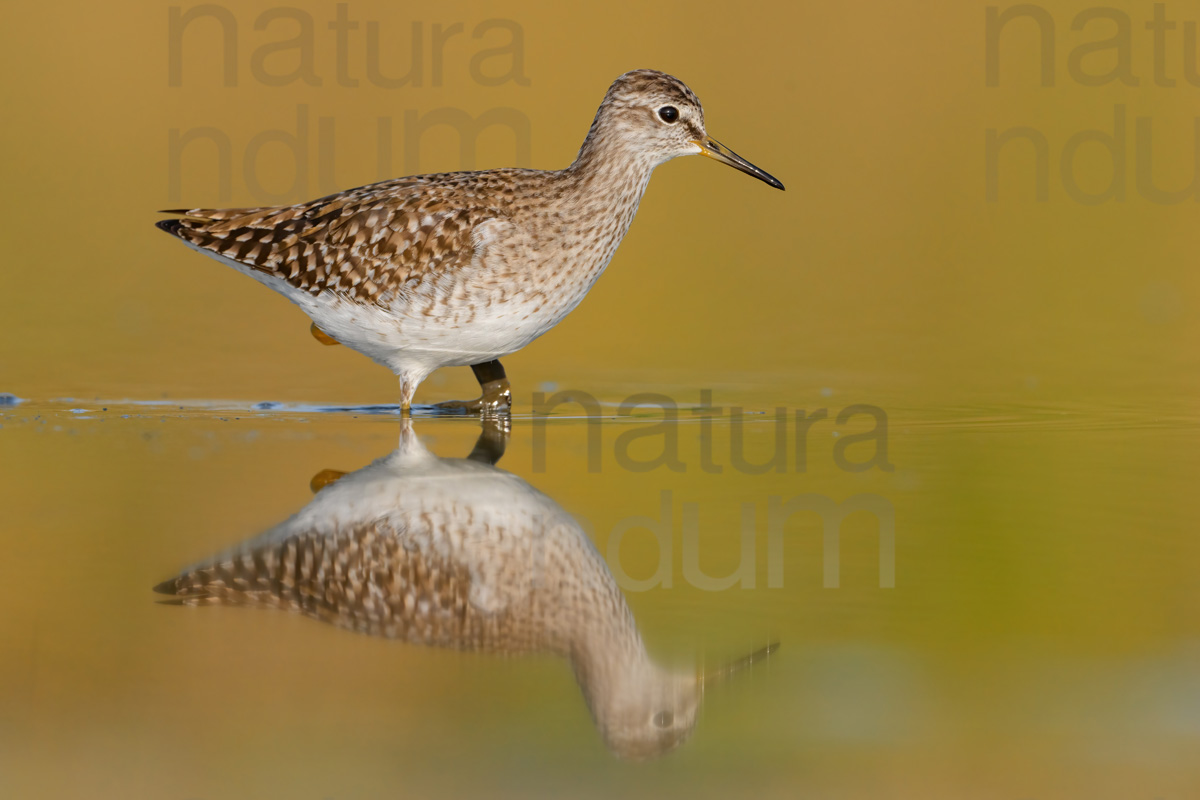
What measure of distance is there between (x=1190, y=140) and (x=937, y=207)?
11.0ft

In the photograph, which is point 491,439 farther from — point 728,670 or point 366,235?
point 728,670

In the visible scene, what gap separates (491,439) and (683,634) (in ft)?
11.8

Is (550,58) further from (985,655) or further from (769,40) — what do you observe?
(985,655)

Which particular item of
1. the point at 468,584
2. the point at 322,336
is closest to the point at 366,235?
the point at 322,336

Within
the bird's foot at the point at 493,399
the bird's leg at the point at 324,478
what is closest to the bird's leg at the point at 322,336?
the bird's foot at the point at 493,399

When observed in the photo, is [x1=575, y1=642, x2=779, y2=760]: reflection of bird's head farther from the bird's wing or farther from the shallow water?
the bird's wing

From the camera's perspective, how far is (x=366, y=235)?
9359 millimetres

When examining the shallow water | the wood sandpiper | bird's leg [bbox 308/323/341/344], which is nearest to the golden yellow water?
the shallow water

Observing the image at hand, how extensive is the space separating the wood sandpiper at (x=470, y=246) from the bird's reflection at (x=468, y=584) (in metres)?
2.10

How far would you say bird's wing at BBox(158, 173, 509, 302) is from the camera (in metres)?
9.05

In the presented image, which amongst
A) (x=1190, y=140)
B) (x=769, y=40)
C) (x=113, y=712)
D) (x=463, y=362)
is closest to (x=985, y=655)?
(x=113, y=712)

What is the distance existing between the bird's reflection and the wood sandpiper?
2.10 metres

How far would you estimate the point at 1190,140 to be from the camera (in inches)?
707

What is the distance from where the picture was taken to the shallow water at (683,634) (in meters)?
4.23
